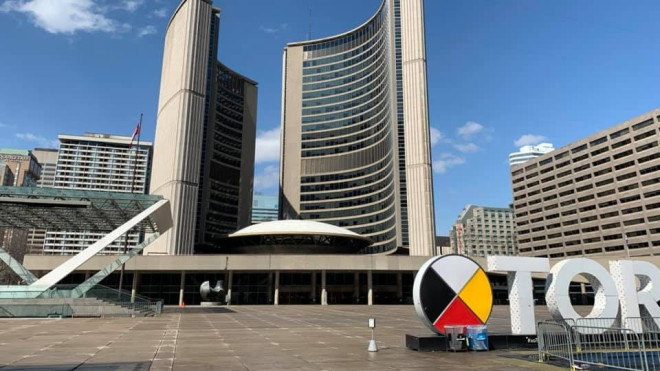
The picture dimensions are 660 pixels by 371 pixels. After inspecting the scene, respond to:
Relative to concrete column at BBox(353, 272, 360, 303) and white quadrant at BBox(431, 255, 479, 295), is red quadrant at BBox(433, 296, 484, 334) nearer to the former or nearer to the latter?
white quadrant at BBox(431, 255, 479, 295)

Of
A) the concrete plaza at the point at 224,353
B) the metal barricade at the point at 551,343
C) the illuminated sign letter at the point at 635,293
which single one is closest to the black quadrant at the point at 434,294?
the concrete plaza at the point at 224,353

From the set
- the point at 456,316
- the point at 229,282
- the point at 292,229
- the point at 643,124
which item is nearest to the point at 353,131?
the point at 292,229

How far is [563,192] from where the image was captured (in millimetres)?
A: 134375

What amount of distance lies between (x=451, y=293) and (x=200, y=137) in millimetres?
91429

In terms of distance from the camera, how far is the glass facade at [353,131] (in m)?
121

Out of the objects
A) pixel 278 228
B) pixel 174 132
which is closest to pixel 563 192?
pixel 278 228

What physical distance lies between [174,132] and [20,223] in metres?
49.8

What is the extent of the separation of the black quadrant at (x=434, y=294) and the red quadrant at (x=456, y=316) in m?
0.18

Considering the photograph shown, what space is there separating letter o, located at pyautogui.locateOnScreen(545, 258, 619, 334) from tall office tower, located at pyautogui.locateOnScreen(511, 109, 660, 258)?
293 ft

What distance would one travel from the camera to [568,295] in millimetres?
18047

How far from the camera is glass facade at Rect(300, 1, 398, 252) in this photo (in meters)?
121

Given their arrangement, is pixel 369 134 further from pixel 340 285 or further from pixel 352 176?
pixel 340 285

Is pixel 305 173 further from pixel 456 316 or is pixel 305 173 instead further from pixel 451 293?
pixel 456 316

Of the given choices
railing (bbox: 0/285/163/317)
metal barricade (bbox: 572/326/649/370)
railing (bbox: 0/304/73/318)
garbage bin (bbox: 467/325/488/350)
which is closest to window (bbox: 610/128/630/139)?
metal barricade (bbox: 572/326/649/370)
